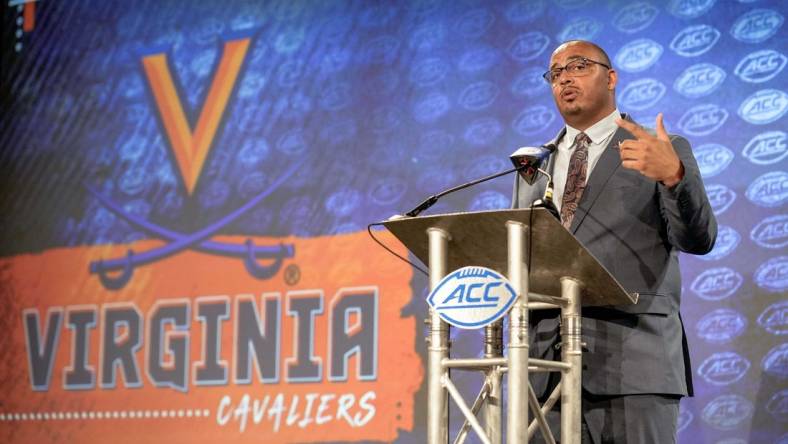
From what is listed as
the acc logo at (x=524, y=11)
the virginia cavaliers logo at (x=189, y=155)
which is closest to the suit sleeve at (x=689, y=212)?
the acc logo at (x=524, y=11)

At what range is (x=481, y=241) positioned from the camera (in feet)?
7.27

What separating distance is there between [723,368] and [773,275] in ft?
1.19

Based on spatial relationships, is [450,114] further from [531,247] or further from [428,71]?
[531,247]

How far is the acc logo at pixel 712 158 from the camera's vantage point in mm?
3561

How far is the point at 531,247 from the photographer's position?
7.20 ft

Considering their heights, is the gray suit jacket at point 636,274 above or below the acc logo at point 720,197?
below

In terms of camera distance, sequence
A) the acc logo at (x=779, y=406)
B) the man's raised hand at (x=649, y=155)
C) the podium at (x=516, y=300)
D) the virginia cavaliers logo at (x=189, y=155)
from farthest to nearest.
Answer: the virginia cavaliers logo at (x=189, y=155), the acc logo at (x=779, y=406), the man's raised hand at (x=649, y=155), the podium at (x=516, y=300)

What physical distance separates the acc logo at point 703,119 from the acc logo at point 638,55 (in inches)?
9.9

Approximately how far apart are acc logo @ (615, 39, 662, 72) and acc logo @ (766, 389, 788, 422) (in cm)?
128

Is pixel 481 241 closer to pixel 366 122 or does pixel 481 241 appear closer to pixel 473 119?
pixel 473 119

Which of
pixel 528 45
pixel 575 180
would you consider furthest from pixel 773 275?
pixel 528 45

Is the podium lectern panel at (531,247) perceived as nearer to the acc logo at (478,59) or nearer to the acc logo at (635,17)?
the acc logo at (635,17)

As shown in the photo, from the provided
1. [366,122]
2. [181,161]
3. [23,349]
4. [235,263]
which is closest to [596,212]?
[366,122]

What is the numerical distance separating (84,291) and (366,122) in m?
1.71
